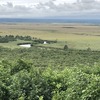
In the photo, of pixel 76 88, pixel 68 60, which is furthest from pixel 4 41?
pixel 76 88

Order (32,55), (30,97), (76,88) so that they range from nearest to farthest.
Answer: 1. (76,88)
2. (30,97)
3. (32,55)

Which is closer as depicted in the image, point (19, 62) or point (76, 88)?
point (76, 88)

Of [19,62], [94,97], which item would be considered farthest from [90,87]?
[19,62]

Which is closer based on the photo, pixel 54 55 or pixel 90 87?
pixel 90 87

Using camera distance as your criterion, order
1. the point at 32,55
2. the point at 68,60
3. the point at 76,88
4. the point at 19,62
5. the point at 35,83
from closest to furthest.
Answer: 1. the point at 76,88
2. the point at 35,83
3. the point at 19,62
4. the point at 68,60
5. the point at 32,55

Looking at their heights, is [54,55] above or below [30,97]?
below

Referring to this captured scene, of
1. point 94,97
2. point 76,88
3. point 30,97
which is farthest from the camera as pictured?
point 30,97

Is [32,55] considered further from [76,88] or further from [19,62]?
[76,88]

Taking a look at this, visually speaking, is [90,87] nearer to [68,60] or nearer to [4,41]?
[68,60]

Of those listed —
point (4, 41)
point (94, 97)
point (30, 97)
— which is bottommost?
point (4, 41)
